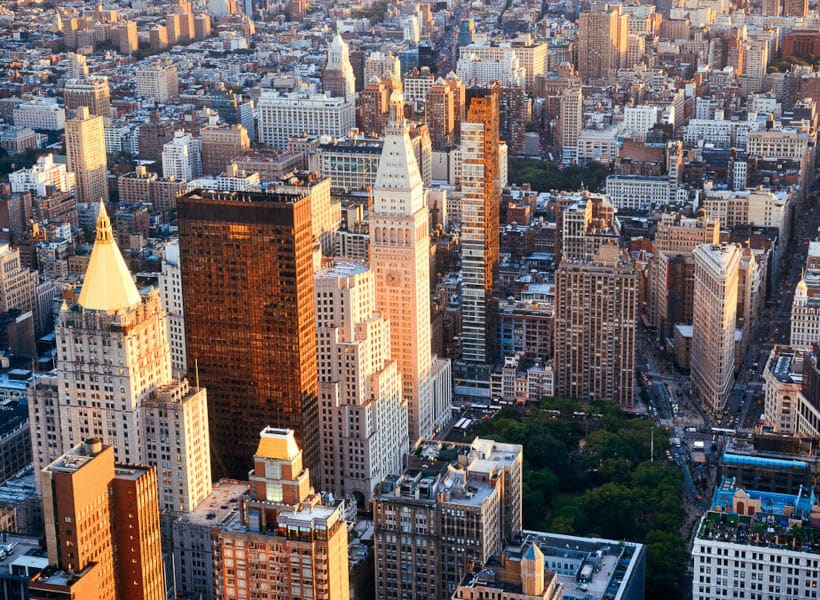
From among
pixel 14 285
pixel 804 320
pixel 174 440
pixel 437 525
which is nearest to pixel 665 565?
pixel 437 525

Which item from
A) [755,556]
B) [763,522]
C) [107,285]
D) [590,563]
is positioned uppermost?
[107,285]

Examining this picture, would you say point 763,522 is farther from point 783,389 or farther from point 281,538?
point 783,389

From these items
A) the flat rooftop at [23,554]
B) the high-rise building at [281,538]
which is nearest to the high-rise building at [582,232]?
the flat rooftop at [23,554]

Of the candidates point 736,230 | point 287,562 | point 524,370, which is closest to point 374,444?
point 524,370

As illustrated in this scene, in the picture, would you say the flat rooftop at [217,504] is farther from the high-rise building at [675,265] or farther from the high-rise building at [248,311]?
the high-rise building at [675,265]

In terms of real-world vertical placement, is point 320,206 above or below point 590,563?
above

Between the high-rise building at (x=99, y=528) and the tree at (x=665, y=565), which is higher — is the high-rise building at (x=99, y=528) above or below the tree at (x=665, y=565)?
above

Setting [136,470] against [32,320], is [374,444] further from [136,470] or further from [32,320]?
[32,320]
